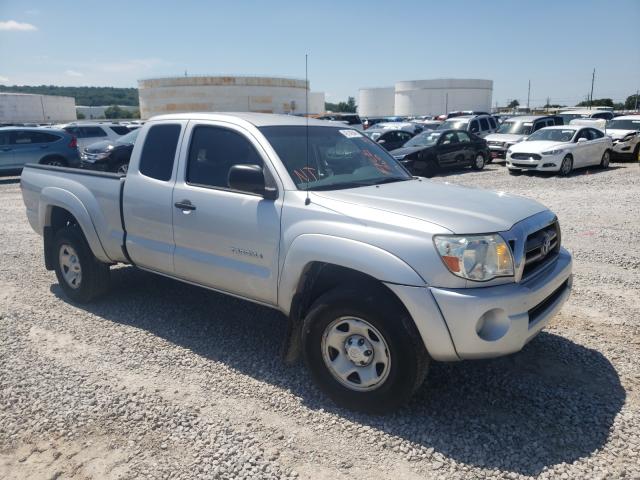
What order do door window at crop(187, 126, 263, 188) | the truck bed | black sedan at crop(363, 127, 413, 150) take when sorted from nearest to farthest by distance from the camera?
door window at crop(187, 126, 263, 188) < the truck bed < black sedan at crop(363, 127, 413, 150)

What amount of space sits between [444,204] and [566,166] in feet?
47.6

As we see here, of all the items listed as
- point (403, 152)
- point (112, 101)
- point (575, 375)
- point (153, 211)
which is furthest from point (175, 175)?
point (112, 101)

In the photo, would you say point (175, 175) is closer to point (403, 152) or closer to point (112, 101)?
point (403, 152)

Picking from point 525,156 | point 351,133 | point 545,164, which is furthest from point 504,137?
point 351,133

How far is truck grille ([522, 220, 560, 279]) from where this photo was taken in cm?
339

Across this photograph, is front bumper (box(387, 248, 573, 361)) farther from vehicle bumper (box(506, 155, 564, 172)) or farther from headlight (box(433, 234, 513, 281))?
vehicle bumper (box(506, 155, 564, 172))

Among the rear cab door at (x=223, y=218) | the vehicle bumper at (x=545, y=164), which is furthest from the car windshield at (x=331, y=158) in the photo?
the vehicle bumper at (x=545, y=164)

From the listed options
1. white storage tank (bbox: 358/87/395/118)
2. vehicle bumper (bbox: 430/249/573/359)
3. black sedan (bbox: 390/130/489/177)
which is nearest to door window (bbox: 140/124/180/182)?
vehicle bumper (bbox: 430/249/573/359)

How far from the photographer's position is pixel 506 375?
3.96m

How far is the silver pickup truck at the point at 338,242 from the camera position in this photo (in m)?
3.09

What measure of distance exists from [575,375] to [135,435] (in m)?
3.13

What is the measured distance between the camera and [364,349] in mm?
3369

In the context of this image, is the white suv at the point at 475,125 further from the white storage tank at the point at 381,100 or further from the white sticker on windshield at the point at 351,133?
the white storage tank at the point at 381,100

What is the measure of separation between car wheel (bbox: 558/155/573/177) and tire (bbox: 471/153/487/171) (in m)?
3.12
